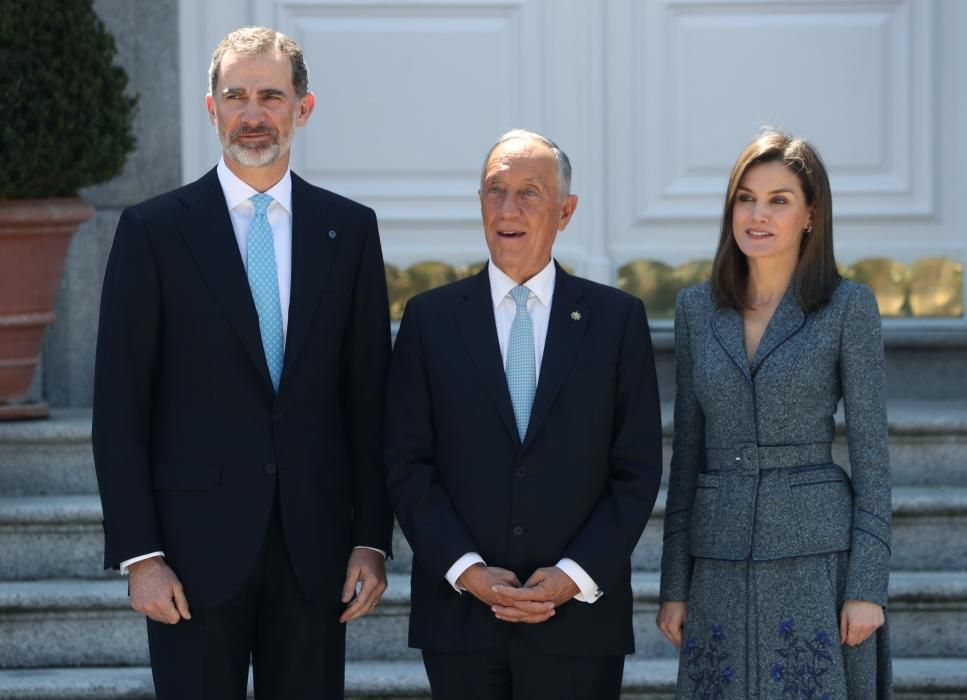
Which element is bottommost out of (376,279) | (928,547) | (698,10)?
(928,547)

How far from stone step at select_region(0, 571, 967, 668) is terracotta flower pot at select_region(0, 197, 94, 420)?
0.68 meters

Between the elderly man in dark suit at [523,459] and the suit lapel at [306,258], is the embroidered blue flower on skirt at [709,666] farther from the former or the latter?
the suit lapel at [306,258]

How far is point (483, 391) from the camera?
10.1ft

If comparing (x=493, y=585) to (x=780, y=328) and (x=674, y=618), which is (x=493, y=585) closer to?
(x=674, y=618)

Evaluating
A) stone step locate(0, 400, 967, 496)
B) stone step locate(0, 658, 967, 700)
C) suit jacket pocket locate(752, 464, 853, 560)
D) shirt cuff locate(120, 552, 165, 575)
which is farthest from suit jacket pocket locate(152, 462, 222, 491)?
stone step locate(0, 400, 967, 496)

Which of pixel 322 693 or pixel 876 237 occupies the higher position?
pixel 876 237

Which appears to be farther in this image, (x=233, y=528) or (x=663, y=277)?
(x=663, y=277)

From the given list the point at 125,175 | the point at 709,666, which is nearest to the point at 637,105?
the point at 125,175

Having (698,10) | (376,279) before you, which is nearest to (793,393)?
(376,279)

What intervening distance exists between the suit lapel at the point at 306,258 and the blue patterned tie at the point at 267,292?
3 cm

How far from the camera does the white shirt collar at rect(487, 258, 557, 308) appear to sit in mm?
3148

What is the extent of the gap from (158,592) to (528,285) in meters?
0.92

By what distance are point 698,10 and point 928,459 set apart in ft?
5.37

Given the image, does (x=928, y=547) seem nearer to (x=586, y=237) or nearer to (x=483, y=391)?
(x=586, y=237)
